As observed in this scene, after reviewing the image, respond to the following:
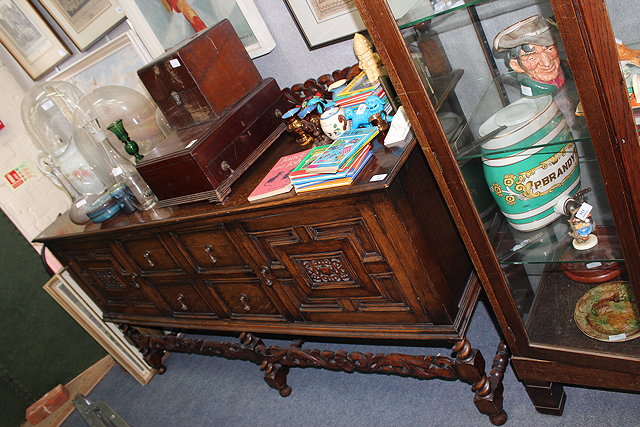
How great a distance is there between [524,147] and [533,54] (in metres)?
0.26

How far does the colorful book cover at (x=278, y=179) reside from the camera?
6.34 ft

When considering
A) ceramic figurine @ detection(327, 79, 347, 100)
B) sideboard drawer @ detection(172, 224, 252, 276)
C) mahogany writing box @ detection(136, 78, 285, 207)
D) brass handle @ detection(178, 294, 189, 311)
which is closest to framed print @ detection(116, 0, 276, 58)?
mahogany writing box @ detection(136, 78, 285, 207)

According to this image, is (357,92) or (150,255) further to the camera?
(150,255)

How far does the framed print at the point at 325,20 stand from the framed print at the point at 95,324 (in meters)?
2.06

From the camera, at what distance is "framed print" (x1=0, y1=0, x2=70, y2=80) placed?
324 centimetres

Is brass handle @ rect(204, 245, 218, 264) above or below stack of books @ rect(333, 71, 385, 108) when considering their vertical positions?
below

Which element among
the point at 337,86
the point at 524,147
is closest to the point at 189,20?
the point at 337,86

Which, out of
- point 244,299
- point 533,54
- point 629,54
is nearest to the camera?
point 629,54

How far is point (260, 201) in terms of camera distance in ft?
6.41

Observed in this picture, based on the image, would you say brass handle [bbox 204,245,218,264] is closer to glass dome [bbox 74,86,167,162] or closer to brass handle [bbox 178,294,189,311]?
brass handle [bbox 178,294,189,311]

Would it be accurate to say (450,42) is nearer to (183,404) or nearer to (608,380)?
(608,380)

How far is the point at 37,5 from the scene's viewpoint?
10.5ft

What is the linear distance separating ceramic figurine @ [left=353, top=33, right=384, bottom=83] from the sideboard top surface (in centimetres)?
26

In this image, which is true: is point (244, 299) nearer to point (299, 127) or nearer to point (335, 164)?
point (299, 127)
